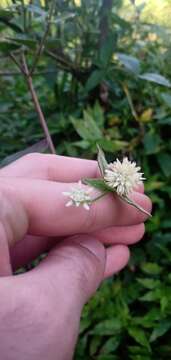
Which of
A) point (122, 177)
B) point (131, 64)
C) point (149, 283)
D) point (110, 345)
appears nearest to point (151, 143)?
point (131, 64)

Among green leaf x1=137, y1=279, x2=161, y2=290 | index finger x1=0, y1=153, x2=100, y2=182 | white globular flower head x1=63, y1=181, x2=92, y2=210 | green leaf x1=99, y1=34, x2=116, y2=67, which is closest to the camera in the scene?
white globular flower head x1=63, y1=181, x2=92, y2=210

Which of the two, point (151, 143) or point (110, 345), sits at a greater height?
point (151, 143)

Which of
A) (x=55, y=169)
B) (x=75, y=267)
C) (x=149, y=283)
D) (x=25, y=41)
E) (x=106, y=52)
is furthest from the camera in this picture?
(x=106, y=52)

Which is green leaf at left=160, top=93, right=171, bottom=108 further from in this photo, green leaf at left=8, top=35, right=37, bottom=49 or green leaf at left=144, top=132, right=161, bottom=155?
green leaf at left=8, top=35, right=37, bottom=49

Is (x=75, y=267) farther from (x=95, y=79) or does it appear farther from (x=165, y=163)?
(x=95, y=79)

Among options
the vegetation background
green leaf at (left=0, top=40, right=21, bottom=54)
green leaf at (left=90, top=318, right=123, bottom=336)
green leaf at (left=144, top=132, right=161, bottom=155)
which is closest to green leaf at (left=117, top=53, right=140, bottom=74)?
the vegetation background

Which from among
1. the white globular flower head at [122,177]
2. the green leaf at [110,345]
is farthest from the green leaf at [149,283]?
the white globular flower head at [122,177]

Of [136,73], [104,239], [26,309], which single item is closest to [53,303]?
[26,309]
